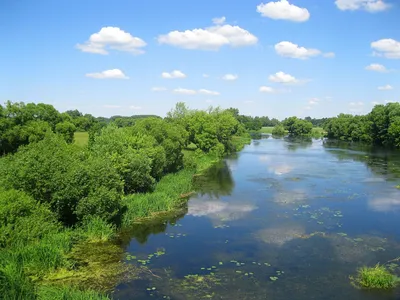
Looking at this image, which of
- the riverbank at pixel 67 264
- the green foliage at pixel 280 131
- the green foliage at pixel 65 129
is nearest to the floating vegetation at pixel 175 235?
the riverbank at pixel 67 264

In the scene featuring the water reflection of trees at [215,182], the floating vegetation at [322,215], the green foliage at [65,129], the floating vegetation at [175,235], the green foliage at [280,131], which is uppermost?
the green foliage at [280,131]

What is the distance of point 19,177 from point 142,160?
37.3 ft

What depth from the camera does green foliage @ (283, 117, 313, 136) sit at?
6019 inches

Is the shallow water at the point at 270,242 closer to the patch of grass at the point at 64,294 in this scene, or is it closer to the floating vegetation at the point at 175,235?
the floating vegetation at the point at 175,235

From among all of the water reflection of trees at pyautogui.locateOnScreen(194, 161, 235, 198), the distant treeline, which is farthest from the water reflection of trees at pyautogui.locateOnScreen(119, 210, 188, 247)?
the distant treeline

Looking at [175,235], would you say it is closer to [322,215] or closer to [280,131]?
[322,215]

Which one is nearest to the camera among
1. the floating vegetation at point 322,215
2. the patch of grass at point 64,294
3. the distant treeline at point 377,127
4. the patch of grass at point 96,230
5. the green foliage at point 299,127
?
the patch of grass at point 64,294

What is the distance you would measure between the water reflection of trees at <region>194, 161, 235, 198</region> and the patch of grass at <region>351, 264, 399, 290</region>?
732 inches

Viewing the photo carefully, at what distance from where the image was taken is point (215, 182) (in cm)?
4147

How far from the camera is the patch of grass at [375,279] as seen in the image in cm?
1606

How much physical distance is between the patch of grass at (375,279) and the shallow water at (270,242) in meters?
0.51

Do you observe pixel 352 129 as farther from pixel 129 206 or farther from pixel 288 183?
pixel 129 206

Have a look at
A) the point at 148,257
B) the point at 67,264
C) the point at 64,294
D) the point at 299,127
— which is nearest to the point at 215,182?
the point at 148,257

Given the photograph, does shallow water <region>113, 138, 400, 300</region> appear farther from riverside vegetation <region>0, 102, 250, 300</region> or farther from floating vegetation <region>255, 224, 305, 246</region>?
riverside vegetation <region>0, 102, 250, 300</region>
